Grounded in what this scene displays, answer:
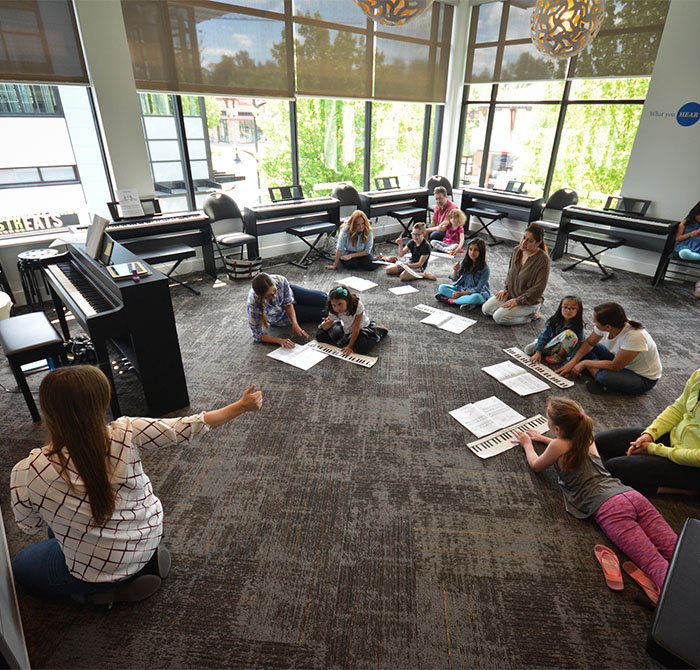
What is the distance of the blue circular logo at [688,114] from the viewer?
540 cm

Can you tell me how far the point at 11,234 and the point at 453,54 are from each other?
7273mm

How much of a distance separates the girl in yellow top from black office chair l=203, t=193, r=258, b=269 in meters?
4.74

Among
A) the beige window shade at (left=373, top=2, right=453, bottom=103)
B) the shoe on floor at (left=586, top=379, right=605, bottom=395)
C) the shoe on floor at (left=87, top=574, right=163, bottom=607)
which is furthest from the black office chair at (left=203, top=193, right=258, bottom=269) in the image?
the shoe on floor at (left=87, top=574, right=163, bottom=607)

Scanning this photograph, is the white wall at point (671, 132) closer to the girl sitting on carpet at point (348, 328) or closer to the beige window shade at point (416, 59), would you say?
the beige window shade at point (416, 59)

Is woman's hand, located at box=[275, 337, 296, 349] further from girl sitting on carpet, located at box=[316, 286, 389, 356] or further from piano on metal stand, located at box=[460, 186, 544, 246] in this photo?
piano on metal stand, located at box=[460, 186, 544, 246]

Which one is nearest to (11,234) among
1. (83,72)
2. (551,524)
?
(83,72)

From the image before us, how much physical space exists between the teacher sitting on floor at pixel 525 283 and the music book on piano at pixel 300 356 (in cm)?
194

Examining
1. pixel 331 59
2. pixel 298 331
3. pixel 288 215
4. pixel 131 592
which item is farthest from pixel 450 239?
pixel 131 592

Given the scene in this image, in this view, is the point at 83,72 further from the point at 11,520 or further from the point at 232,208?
the point at 11,520

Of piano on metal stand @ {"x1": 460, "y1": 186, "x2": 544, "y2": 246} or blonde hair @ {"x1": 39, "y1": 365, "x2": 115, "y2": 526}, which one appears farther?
piano on metal stand @ {"x1": 460, "y1": 186, "x2": 544, "y2": 246}

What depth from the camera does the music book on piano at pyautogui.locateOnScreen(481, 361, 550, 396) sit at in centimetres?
348

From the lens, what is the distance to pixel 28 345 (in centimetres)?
288

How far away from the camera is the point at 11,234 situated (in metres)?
4.88

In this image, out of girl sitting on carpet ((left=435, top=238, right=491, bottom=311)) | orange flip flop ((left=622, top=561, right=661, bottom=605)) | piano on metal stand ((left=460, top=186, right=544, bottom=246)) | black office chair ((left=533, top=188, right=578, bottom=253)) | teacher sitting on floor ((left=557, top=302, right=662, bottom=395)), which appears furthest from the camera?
piano on metal stand ((left=460, top=186, right=544, bottom=246))
